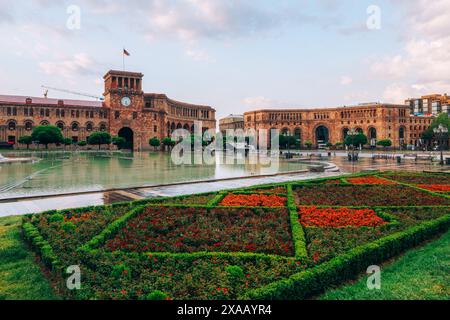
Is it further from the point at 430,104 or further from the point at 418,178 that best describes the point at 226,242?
the point at 430,104

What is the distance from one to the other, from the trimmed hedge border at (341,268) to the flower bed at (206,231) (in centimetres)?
105

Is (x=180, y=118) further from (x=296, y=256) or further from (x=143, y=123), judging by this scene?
(x=296, y=256)

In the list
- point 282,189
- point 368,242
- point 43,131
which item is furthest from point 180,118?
point 368,242

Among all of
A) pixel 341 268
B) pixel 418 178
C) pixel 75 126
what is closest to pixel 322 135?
pixel 75 126

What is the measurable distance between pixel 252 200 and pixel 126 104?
2806 inches

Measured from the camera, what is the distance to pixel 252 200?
42.5 ft

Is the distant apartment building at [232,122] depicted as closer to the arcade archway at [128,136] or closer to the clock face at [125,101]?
the arcade archway at [128,136]

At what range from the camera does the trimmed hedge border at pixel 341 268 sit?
555cm

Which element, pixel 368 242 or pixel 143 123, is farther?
pixel 143 123

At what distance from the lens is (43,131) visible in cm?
5575

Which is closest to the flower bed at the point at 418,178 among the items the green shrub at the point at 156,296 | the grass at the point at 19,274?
the green shrub at the point at 156,296

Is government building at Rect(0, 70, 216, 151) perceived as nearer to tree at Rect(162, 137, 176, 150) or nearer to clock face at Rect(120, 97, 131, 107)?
clock face at Rect(120, 97, 131, 107)

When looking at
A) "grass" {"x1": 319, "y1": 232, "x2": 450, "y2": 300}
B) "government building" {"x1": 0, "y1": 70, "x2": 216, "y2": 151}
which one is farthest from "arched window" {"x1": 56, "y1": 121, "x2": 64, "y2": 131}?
"grass" {"x1": 319, "y1": 232, "x2": 450, "y2": 300}
